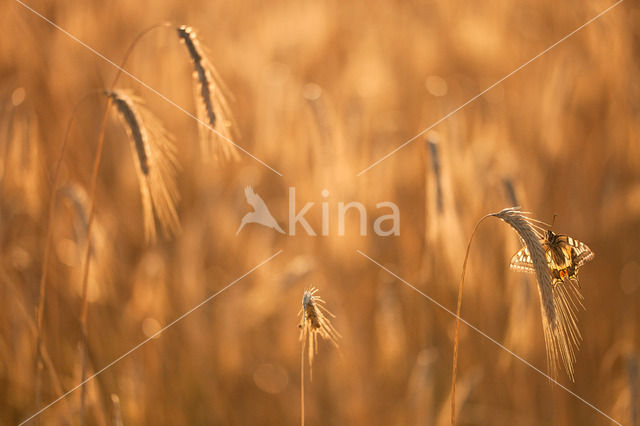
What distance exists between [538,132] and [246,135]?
1438mm

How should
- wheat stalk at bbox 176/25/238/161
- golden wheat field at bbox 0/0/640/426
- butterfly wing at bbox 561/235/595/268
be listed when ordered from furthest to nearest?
golden wheat field at bbox 0/0/640/426 < wheat stalk at bbox 176/25/238/161 < butterfly wing at bbox 561/235/595/268

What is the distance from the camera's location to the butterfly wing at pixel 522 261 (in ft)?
2.65

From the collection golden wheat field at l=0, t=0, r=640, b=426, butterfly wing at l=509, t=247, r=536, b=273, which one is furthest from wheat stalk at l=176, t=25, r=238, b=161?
butterfly wing at l=509, t=247, r=536, b=273

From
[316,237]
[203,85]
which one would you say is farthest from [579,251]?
[316,237]

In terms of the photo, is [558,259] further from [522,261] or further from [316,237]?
[316,237]

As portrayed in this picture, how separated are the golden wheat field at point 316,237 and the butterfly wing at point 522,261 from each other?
0.27 ft

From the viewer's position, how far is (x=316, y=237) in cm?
223

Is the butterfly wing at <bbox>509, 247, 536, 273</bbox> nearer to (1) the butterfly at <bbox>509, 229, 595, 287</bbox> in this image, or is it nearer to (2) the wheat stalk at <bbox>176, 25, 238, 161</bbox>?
(1) the butterfly at <bbox>509, 229, 595, 287</bbox>

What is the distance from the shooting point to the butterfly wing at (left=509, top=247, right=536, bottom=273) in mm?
807

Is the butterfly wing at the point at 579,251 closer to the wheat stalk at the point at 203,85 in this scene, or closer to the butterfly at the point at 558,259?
the butterfly at the point at 558,259

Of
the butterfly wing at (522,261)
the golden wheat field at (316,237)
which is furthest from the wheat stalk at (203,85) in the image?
the butterfly wing at (522,261)

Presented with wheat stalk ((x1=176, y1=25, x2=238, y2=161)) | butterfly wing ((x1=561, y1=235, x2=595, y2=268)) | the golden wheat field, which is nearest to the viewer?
butterfly wing ((x1=561, y1=235, x2=595, y2=268))

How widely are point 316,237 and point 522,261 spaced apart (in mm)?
1434

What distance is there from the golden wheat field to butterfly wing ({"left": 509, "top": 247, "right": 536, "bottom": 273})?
0.08 meters
